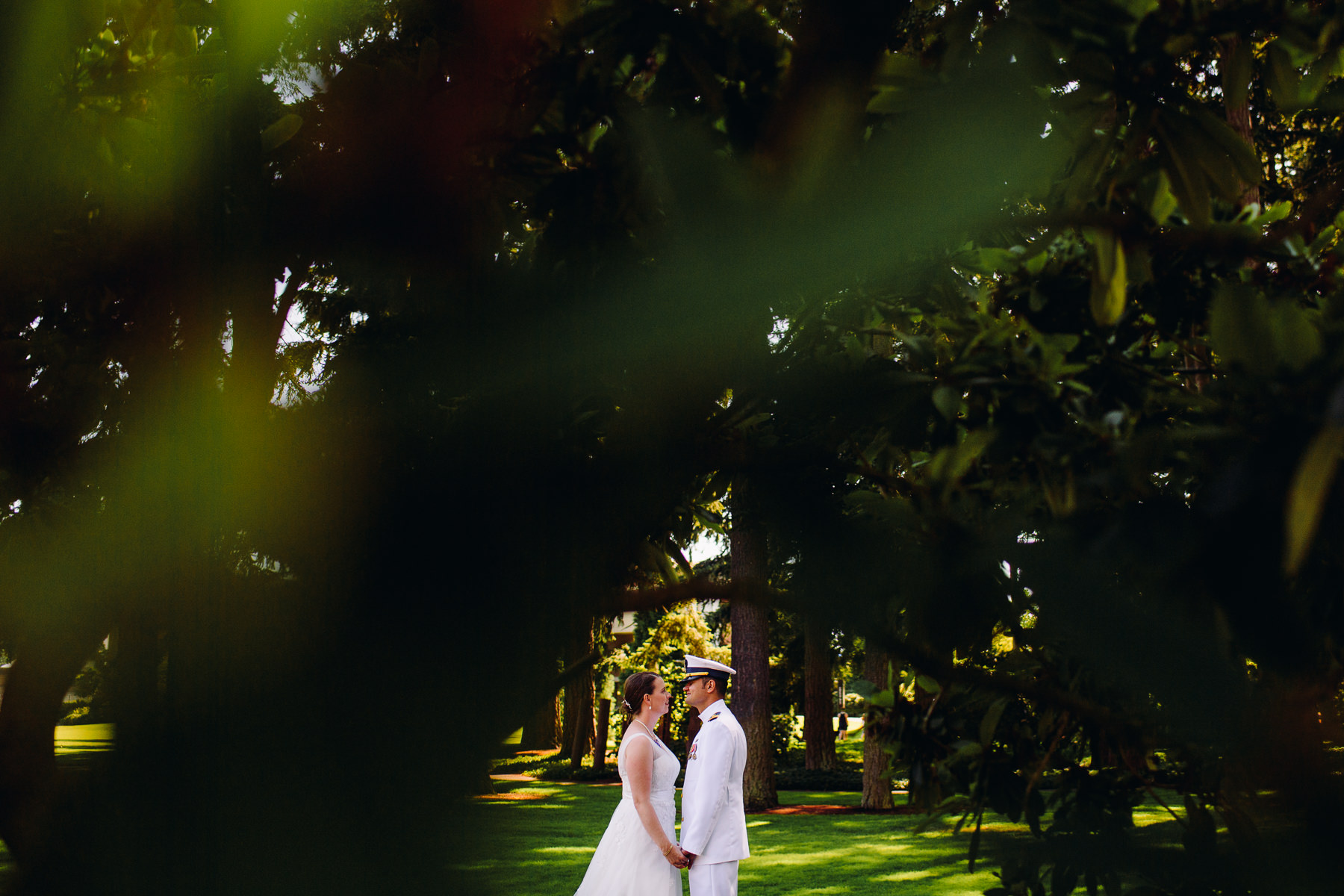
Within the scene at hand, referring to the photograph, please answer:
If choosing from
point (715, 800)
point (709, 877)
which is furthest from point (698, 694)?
point (709, 877)

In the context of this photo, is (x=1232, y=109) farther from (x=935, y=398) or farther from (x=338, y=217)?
(x=338, y=217)

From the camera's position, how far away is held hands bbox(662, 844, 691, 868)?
5293mm

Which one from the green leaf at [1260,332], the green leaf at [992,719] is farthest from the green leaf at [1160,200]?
the green leaf at [992,719]

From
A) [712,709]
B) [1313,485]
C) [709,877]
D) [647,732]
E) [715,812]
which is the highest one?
[1313,485]

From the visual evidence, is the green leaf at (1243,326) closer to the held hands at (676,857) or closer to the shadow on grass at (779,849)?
the shadow on grass at (779,849)

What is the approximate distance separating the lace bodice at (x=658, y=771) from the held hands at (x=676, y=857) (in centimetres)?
36

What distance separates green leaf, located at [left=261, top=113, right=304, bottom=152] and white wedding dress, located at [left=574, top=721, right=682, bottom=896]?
193 inches

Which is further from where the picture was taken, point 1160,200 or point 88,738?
point 1160,200

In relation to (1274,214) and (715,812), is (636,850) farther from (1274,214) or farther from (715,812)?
(1274,214)

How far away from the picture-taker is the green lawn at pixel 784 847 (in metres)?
0.79

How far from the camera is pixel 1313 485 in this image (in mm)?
756

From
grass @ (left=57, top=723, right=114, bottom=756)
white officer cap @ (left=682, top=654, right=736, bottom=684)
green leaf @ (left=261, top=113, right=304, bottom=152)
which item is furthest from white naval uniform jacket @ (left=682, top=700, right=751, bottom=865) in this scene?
grass @ (left=57, top=723, right=114, bottom=756)

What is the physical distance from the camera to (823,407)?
1110 mm

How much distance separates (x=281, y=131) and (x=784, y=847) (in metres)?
10.7
